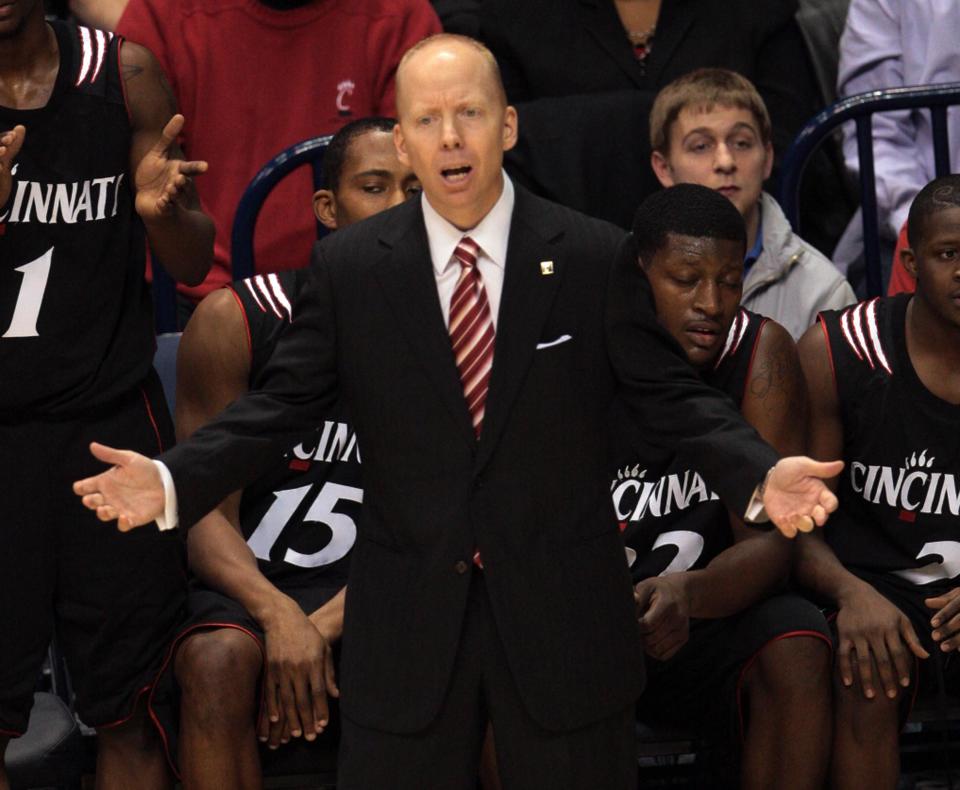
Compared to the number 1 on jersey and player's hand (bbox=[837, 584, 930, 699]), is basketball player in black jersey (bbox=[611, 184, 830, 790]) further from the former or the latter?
the number 1 on jersey

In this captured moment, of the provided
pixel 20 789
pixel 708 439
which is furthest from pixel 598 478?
pixel 20 789

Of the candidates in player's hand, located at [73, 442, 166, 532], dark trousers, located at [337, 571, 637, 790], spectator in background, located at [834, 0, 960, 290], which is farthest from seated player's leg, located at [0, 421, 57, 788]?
spectator in background, located at [834, 0, 960, 290]

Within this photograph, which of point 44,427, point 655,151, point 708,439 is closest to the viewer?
point 708,439

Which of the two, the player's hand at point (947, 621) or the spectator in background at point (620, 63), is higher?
the spectator in background at point (620, 63)

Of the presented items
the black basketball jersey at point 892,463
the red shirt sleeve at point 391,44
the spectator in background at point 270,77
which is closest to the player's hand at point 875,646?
the black basketball jersey at point 892,463

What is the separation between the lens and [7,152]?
131 inches

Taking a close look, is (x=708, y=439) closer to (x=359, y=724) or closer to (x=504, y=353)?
(x=504, y=353)

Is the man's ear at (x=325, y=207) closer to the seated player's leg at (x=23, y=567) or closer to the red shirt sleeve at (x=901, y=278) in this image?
the seated player's leg at (x=23, y=567)

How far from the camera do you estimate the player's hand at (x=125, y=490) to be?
8.76ft

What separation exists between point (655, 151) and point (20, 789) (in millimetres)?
2431

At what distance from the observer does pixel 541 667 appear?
285 centimetres

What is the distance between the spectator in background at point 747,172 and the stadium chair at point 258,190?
966mm

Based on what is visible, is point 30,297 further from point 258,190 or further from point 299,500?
point 258,190

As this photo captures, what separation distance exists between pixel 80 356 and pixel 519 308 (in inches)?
44.1
